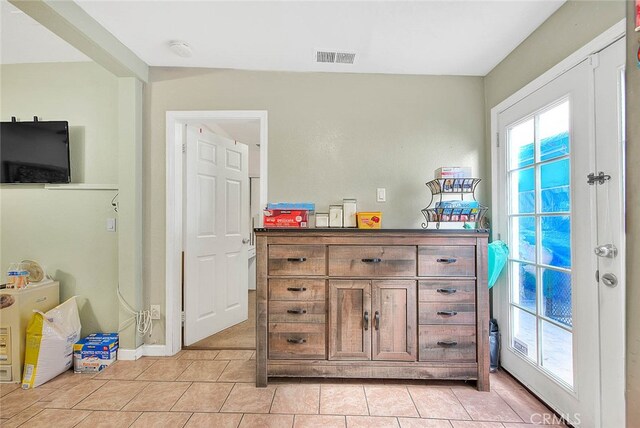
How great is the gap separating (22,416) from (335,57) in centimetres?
308

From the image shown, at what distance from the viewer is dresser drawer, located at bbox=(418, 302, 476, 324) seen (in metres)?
1.90

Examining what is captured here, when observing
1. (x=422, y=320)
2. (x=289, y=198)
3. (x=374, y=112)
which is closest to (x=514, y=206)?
(x=422, y=320)

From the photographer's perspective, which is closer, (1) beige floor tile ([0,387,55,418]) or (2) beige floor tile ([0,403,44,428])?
(2) beige floor tile ([0,403,44,428])

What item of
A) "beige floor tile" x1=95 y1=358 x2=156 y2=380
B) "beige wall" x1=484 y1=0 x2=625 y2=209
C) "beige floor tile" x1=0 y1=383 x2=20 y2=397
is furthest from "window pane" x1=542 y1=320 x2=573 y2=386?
"beige floor tile" x1=0 y1=383 x2=20 y2=397

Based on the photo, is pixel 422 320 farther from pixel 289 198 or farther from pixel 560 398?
pixel 289 198

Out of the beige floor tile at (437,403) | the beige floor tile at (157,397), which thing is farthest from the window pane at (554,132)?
the beige floor tile at (157,397)

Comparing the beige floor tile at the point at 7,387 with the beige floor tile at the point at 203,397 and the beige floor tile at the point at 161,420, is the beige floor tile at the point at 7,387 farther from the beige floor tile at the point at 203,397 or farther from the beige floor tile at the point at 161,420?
the beige floor tile at the point at 203,397

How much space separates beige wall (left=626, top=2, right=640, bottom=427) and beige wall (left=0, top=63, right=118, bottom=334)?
299 centimetres

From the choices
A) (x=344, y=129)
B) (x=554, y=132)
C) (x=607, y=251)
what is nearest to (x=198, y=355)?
(x=344, y=129)

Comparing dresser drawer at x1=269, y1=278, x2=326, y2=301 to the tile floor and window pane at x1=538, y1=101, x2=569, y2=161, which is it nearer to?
the tile floor

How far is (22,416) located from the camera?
1650mm

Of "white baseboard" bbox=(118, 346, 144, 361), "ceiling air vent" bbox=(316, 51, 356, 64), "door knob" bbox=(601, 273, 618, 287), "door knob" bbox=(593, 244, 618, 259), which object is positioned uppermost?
"ceiling air vent" bbox=(316, 51, 356, 64)

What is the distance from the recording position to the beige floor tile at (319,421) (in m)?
1.57

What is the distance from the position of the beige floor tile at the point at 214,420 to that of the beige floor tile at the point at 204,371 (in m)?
0.39
